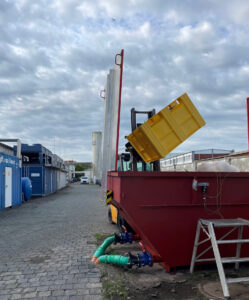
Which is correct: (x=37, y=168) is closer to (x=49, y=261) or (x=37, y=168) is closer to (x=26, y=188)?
(x=26, y=188)

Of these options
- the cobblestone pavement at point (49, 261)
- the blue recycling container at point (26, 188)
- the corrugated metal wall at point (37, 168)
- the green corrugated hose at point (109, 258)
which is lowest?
the cobblestone pavement at point (49, 261)

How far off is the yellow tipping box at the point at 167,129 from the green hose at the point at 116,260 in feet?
5.85

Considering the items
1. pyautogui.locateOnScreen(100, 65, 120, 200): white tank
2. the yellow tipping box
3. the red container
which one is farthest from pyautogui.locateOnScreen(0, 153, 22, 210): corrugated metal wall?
the red container

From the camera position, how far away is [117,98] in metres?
5.32

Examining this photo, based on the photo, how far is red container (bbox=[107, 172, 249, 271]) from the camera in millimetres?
4637

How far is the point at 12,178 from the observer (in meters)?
16.3

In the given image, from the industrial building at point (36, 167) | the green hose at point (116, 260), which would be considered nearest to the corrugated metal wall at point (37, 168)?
the industrial building at point (36, 167)

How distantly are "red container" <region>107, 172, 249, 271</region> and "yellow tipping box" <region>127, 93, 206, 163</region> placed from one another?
668 mm

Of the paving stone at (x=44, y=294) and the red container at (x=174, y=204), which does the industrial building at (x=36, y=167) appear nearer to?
the red container at (x=174, y=204)

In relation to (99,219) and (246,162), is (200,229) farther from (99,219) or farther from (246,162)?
(99,219)

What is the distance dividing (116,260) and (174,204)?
1475 millimetres

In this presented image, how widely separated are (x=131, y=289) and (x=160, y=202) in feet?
4.38

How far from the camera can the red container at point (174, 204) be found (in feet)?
15.2

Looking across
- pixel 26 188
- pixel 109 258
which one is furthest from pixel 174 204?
pixel 26 188
